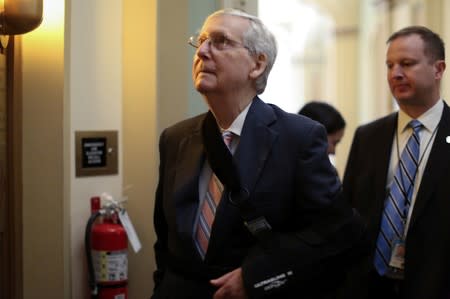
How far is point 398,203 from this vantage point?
7.60 feet

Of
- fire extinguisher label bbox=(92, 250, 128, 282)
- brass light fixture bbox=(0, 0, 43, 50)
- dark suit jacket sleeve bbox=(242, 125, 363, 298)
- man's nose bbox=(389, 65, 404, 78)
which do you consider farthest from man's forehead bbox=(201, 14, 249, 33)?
fire extinguisher label bbox=(92, 250, 128, 282)

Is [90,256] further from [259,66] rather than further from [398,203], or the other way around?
[398,203]

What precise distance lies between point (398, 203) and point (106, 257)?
45.4 inches

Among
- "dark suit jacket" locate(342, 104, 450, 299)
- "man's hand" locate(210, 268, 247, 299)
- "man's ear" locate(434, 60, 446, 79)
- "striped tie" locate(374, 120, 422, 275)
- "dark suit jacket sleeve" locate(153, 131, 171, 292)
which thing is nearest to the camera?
"man's hand" locate(210, 268, 247, 299)

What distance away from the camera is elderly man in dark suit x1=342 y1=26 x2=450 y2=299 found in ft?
7.23

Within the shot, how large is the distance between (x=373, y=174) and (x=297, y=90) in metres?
13.3

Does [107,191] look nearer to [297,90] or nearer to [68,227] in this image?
[68,227]

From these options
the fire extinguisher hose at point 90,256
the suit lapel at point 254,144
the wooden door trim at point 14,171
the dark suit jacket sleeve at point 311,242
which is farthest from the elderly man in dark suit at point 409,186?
the wooden door trim at point 14,171

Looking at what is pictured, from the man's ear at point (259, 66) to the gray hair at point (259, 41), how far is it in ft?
0.04

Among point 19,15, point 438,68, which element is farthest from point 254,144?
point 438,68

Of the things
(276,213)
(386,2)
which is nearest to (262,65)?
(276,213)

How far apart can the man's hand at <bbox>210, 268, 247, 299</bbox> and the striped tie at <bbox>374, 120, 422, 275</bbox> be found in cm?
83

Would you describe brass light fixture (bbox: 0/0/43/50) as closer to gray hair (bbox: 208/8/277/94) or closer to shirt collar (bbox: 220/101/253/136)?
gray hair (bbox: 208/8/277/94)

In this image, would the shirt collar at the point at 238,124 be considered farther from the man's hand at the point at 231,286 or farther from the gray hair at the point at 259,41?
the man's hand at the point at 231,286
